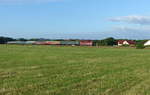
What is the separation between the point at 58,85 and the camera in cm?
965

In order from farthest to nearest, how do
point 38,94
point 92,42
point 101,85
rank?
point 92,42 → point 101,85 → point 38,94

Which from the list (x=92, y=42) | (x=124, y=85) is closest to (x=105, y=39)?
(x=92, y=42)

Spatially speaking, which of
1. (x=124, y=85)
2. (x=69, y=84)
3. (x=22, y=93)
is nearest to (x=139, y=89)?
(x=124, y=85)

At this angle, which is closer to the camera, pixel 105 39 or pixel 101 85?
pixel 101 85

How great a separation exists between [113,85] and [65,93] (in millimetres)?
2163

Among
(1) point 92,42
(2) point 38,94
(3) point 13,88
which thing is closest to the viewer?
(2) point 38,94

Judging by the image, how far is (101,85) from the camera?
9891mm

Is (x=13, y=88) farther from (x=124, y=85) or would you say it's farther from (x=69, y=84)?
(x=124, y=85)

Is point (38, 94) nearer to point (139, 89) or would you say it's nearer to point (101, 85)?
Result: point (101, 85)

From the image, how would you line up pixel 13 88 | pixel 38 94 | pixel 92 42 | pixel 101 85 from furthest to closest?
pixel 92 42
pixel 101 85
pixel 13 88
pixel 38 94

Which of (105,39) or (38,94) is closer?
(38,94)

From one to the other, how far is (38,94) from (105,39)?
112m

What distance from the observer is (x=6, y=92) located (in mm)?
8438

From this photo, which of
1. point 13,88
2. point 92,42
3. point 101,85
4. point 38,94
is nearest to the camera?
point 38,94
